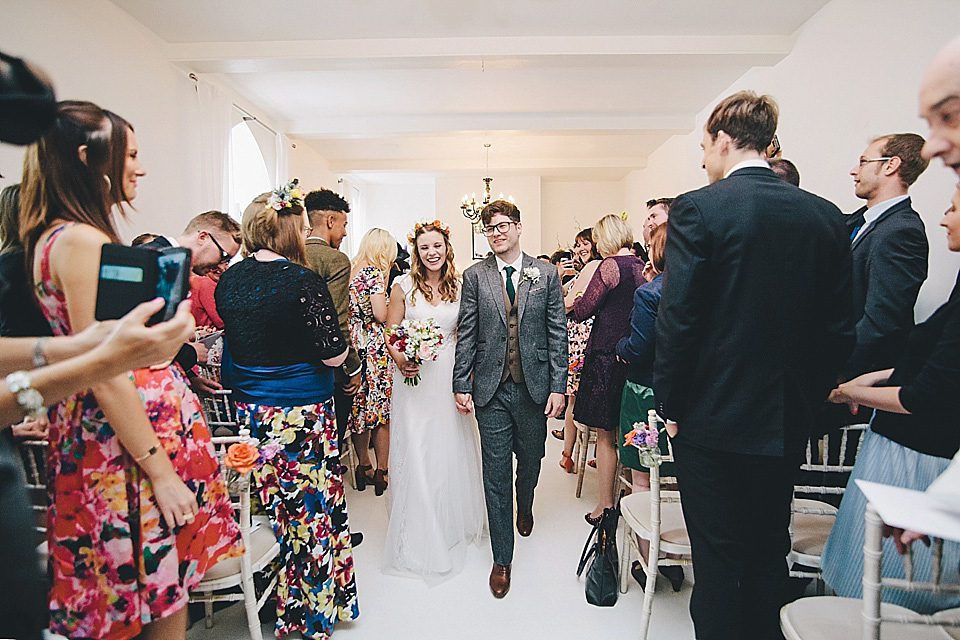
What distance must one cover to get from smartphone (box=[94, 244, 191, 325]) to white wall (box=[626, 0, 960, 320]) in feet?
11.0

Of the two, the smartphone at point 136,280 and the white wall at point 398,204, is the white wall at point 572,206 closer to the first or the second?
the white wall at point 398,204

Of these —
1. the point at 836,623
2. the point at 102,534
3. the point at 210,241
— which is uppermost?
the point at 210,241

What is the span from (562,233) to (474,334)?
8694mm

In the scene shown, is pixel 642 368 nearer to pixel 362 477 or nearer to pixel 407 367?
pixel 407 367

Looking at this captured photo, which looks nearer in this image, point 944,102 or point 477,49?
point 944,102

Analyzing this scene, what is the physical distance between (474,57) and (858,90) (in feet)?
9.42

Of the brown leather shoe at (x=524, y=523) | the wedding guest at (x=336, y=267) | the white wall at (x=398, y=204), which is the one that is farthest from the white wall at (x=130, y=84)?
the white wall at (x=398, y=204)

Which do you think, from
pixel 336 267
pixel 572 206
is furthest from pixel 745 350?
pixel 572 206

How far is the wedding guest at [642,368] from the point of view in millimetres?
2119

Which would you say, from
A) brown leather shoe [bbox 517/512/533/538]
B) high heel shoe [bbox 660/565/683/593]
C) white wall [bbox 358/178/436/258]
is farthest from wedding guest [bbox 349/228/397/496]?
white wall [bbox 358/178/436/258]

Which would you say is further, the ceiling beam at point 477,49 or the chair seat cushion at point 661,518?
the ceiling beam at point 477,49

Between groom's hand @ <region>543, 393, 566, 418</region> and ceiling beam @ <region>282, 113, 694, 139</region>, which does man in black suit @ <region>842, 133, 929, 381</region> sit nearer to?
groom's hand @ <region>543, 393, 566, 418</region>

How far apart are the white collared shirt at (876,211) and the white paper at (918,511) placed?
5.38 ft

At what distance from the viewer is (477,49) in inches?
171
